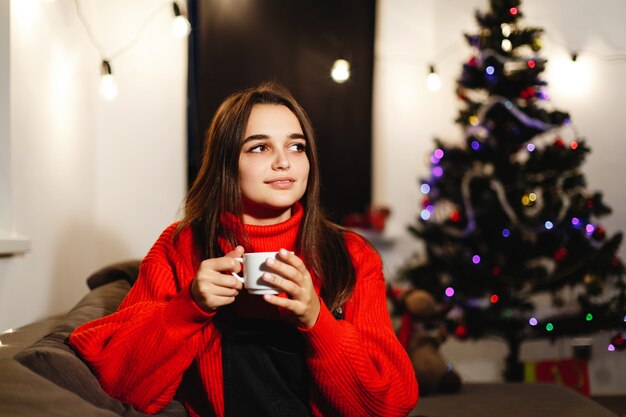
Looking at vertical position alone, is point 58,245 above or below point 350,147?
below

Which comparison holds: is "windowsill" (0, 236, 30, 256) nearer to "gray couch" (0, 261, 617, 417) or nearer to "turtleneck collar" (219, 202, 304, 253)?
"gray couch" (0, 261, 617, 417)

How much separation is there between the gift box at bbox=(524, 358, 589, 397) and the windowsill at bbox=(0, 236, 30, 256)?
7.28 feet

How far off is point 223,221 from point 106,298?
0.47 meters

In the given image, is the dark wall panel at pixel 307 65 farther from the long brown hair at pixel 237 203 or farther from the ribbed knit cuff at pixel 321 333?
the ribbed knit cuff at pixel 321 333

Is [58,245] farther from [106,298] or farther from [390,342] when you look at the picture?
[390,342]

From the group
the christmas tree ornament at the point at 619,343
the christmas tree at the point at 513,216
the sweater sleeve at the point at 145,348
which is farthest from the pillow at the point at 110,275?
the christmas tree ornament at the point at 619,343

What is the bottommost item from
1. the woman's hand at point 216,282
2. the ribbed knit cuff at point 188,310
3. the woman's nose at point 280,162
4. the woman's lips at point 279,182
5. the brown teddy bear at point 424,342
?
the brown teddy bear at point 424,342

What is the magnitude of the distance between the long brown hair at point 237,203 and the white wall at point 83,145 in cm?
70

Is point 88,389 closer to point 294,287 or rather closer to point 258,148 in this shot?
point 294,287

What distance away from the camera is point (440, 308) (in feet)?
10.1

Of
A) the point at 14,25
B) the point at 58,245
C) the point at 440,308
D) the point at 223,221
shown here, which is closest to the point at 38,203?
the point at 58,245

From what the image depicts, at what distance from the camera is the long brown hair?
54.5 inches

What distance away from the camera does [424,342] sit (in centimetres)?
246

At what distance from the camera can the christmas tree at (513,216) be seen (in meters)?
2.91
